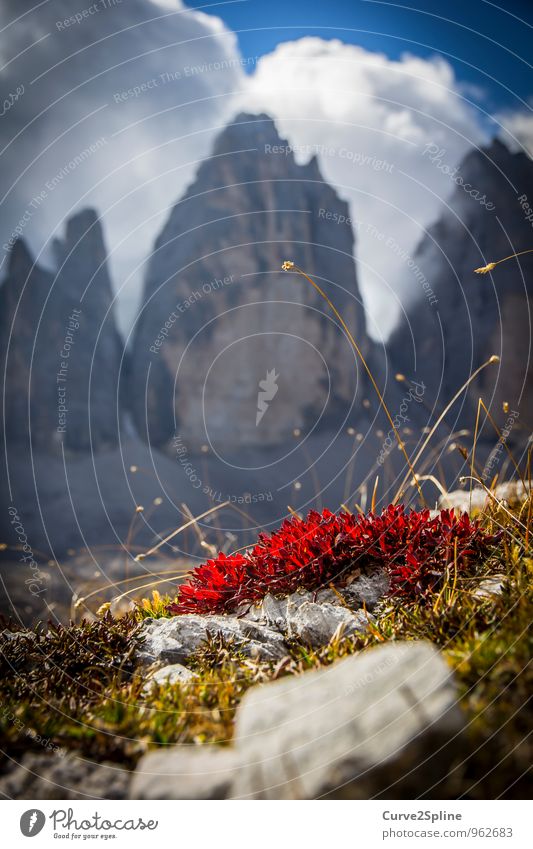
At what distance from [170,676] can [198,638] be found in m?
0.36

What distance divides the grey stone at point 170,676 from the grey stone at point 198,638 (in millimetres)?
103

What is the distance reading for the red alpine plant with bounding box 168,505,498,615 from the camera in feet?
9.95

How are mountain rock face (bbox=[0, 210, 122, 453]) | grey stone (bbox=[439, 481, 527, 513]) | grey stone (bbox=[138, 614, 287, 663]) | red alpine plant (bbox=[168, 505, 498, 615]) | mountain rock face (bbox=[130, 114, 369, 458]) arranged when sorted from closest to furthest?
grey stone (bbox=[138, 614, 287, 663])
red alpine plant (bbox=[168, 505, 498, 615])
grey stone (bbox=[439, 481, 527, 513])
mountain rock face (bbox=[0, 210, 122, 453])
mountain rock face (bbox=[130, 114, 369, 458])

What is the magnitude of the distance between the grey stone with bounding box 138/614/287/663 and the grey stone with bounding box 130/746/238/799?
857 mm

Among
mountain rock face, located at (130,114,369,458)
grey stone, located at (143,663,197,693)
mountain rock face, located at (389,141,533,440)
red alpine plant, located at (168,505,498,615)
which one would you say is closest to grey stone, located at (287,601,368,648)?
red alpine plant, located at (168,505,498,615)

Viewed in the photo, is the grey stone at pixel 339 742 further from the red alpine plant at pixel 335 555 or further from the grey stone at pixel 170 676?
the red alpine plant at pixel 335 555

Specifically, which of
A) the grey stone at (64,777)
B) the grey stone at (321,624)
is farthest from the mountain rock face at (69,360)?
the grey stone at (64,777)

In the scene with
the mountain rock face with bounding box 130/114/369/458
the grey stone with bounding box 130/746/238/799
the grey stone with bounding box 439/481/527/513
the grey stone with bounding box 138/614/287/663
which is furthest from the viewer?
the mountain rock face with bounding box 130/114/369/458

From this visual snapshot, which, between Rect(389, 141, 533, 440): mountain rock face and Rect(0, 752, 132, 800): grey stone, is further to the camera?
Rect(389, 141, 533, 440): mountain rock face

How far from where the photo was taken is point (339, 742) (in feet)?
5.16

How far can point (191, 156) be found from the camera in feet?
18.7

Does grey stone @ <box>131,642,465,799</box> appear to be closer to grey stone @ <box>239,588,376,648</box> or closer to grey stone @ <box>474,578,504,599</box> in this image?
grey stone @ <box>239,588,376,648</box>

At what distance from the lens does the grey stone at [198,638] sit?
2.75 metres

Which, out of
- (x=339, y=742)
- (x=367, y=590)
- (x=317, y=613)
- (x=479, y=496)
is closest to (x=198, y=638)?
(x=317, y=613)
